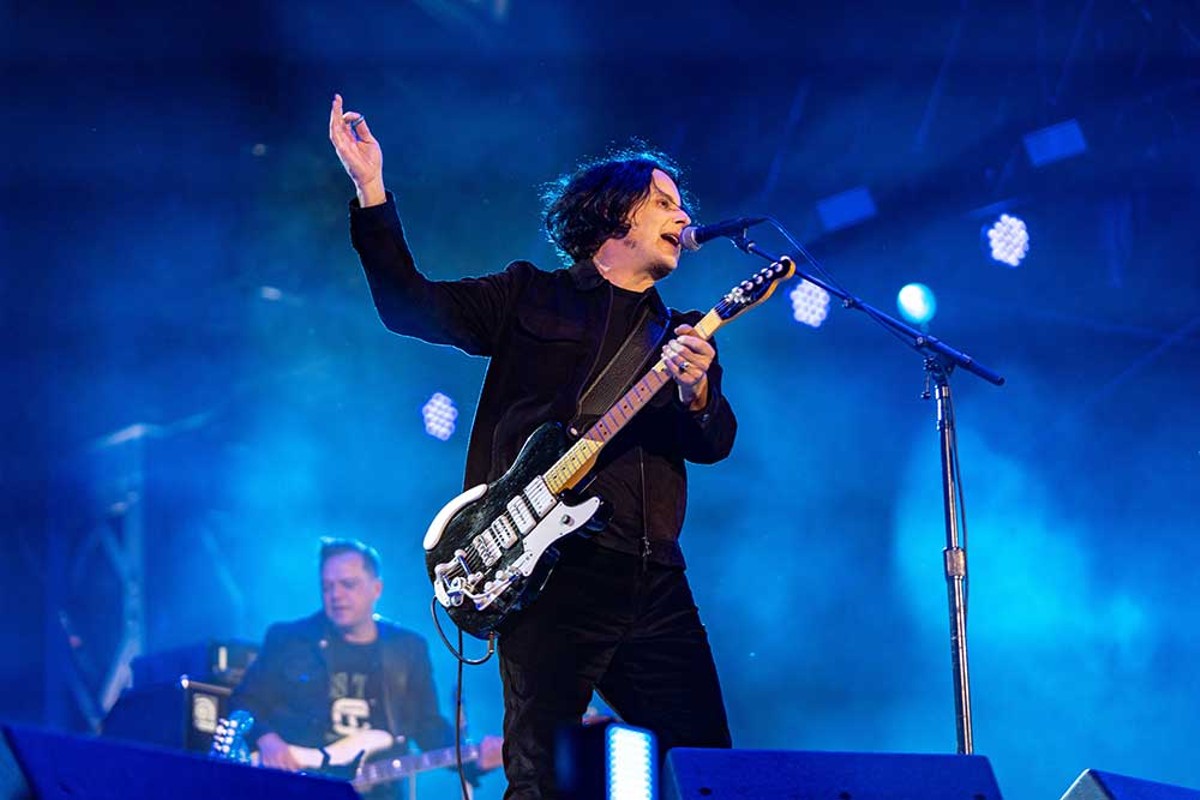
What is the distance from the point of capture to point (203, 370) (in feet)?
23.9

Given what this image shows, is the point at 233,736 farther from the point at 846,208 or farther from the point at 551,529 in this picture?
the point at 846,208

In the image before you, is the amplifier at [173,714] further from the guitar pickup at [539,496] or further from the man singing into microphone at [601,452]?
the guitar pickup at [539,496]

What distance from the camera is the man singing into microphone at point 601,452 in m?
2.87

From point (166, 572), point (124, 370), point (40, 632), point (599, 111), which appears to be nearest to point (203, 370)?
point (124, 370)

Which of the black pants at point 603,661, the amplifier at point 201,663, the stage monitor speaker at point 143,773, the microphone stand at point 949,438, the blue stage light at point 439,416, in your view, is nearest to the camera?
the stage monitor speaker at point 143,773

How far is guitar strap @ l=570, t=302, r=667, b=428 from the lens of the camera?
10.2 ft

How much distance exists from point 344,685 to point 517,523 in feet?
11.7

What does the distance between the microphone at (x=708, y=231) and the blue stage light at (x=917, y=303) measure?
3.52 metres

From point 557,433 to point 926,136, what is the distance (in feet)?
14.2

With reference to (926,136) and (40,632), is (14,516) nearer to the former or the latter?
(40,632)

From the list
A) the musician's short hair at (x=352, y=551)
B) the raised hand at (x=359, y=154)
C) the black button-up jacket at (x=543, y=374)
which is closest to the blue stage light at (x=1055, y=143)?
the musician's short hair at (x=352, y=551)

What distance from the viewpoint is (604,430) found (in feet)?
9.96

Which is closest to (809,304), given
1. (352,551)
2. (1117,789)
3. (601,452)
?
(352,551)

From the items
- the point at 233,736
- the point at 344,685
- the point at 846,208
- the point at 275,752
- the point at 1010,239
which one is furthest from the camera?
the point at 846,208
